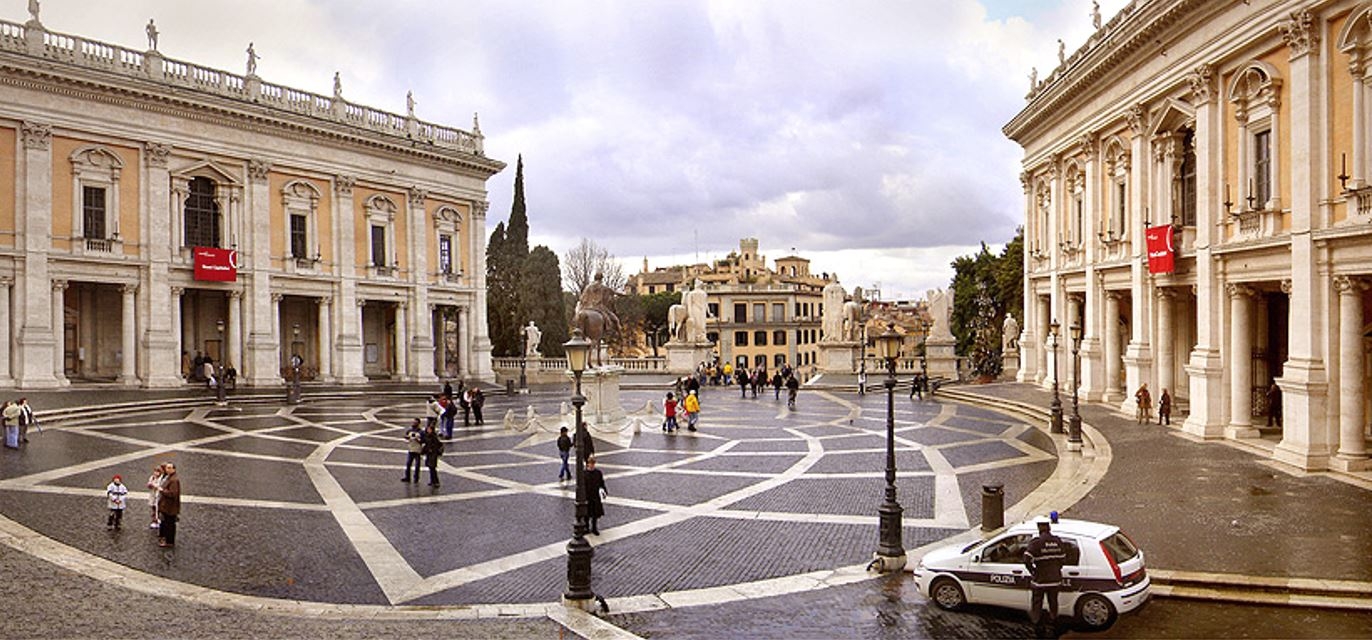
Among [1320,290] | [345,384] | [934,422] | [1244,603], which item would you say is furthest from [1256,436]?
[345,384]

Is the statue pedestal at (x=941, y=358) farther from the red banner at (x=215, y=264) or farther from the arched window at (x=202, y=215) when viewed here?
the arched window at (x=202, y=215)

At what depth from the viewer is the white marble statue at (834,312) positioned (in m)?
46.3

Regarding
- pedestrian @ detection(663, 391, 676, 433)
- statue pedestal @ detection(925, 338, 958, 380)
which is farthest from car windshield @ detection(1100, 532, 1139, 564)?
statue pedestal @ detection(925, 338, 958, 380)

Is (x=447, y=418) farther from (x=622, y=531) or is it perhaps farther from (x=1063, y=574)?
(x=1063, y=574)

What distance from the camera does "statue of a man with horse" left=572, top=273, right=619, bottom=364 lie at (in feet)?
87.6

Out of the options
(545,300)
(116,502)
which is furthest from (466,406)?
(545,300)

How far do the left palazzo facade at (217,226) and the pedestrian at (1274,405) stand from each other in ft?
120

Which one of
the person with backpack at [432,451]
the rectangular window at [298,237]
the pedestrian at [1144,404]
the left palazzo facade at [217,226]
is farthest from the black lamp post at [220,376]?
the pedestrian at [1144,404]

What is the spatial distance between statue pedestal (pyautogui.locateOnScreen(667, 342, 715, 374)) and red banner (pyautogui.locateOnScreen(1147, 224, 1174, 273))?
26.7 m

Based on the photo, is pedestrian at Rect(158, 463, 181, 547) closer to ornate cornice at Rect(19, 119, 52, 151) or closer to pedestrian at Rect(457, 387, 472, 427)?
pedestrian at Rect(457, 387, 472, 427)

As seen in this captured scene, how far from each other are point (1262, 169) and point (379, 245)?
38609mm

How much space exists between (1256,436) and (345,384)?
120ft

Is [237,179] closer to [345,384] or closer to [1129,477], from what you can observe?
[345,384]

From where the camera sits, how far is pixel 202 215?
39.4 metres
